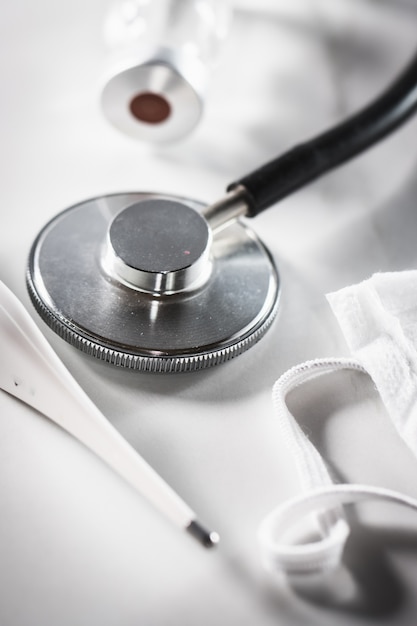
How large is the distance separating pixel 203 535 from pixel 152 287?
0.54 ft

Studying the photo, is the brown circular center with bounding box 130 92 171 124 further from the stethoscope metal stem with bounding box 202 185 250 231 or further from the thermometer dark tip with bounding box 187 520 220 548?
the thermometer dark tip with bounding box 187 520 220 548

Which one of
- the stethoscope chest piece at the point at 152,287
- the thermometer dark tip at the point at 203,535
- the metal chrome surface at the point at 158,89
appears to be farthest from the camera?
the metal chrome surface at the point at 158,89

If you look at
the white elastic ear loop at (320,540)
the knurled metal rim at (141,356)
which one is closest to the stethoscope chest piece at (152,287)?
the knurled metal rim at (141,356)

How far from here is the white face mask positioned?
34 centimetres

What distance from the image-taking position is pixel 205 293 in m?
0.47

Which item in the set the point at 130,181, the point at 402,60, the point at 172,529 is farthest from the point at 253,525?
the point at 402,60

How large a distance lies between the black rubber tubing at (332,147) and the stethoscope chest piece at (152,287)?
0.12 ft

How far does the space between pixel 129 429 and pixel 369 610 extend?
0.14 m

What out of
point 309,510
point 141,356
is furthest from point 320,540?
point 141,356

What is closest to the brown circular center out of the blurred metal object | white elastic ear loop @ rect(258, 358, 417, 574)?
the blurred metal object

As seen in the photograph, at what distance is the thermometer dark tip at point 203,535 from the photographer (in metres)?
0.33

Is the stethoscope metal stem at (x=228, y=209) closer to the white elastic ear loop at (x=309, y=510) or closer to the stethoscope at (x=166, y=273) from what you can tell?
the stethoscope at (x=166, y=273)

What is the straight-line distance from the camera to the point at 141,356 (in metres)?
0.42

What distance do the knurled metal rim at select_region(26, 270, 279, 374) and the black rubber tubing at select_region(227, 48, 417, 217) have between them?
0.35ft
